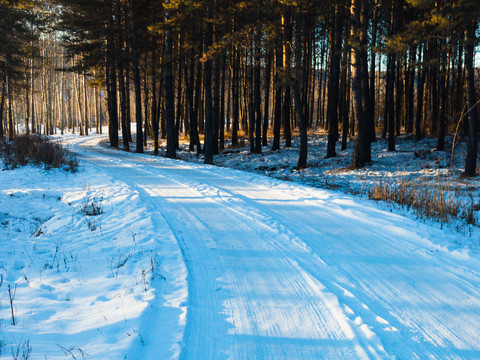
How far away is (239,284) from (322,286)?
90cm

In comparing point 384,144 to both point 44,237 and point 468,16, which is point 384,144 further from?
point 44,237

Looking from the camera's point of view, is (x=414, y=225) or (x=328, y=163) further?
(x=328, y=163)

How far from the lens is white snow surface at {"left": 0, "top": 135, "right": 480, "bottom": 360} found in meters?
2.30

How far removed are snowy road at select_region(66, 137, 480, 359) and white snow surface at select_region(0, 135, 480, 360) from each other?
0.01m

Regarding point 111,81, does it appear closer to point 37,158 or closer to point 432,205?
point 37,158

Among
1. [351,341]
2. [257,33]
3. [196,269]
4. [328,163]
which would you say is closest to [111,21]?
[257,33]

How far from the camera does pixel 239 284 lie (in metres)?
3.19

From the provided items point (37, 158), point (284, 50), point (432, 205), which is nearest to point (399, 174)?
point (432, 205)

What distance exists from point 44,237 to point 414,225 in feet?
21.3

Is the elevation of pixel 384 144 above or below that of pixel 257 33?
below

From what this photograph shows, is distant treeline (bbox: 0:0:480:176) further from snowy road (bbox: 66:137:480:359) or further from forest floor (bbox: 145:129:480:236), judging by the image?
snowy road (bbox: 66:137:480:359)

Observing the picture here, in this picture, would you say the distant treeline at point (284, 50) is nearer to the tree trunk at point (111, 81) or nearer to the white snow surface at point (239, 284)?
the tree trunk at point (111, 81)

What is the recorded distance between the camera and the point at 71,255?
13.7ft

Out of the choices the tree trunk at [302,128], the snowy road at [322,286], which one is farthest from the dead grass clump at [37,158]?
the tree trunk at [302,128]
